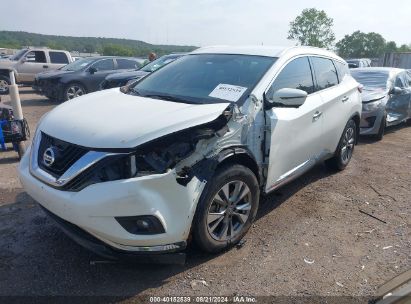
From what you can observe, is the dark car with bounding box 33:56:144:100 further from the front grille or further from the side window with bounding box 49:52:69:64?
the front grille

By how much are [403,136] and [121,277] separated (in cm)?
774

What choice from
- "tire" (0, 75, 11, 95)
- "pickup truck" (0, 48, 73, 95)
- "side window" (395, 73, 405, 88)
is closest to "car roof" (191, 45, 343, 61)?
"side window" (395, 73, 405, 88)

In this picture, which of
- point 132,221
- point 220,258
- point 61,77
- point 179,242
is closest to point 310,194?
point 220,258

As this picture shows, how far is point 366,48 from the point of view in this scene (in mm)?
93375

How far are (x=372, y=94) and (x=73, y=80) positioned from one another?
899cm

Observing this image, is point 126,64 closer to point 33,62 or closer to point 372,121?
point 33,62

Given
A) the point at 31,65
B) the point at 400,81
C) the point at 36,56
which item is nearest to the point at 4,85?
the point at 31,65

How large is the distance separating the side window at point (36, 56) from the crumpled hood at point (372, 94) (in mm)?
13314

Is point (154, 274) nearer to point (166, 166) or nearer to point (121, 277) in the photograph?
point (121, 277)

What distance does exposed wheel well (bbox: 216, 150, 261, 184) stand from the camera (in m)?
3.14

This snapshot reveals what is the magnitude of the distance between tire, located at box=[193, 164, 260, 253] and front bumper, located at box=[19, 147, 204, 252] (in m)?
0.14

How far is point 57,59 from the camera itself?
642 inches

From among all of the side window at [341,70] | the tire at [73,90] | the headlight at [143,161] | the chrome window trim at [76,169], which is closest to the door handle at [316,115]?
the side window at [341,70]

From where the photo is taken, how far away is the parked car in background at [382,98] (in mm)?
7785
